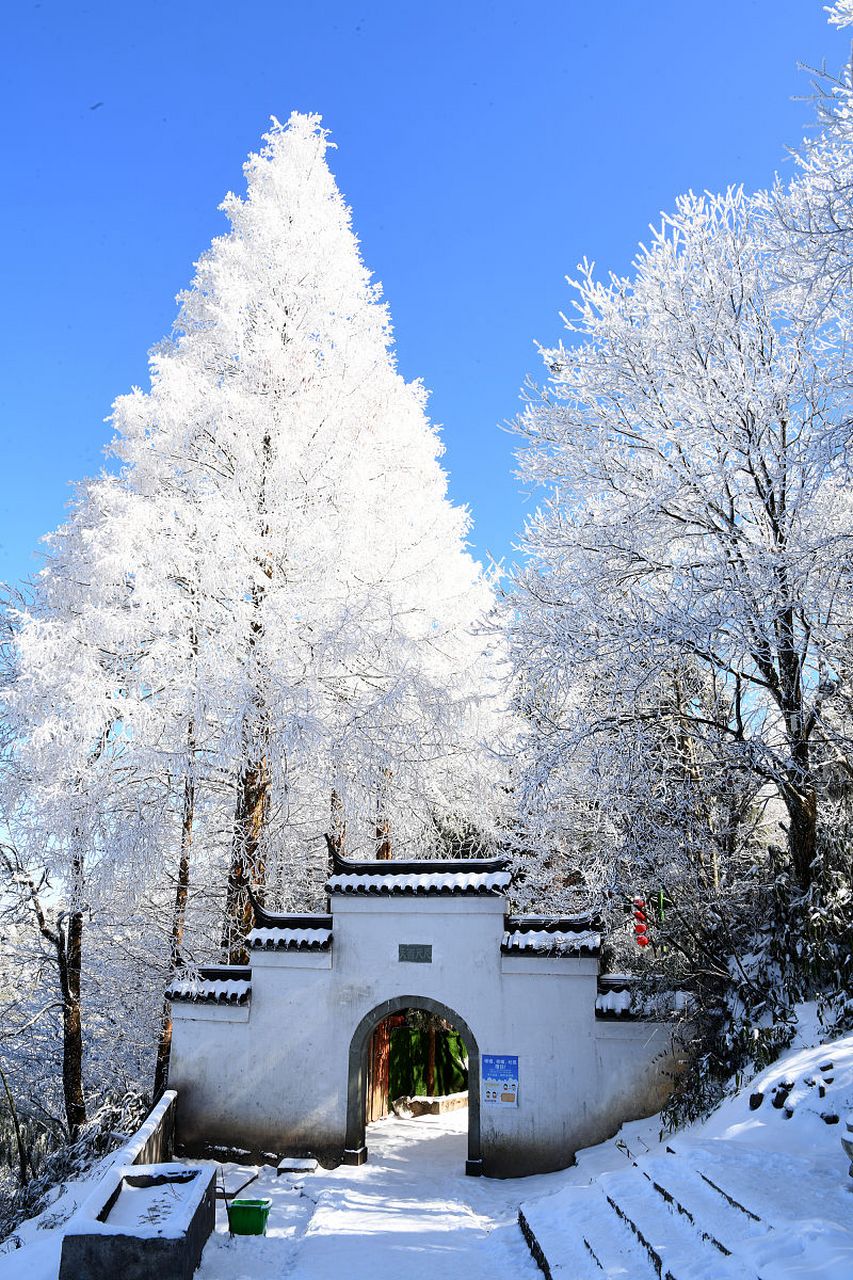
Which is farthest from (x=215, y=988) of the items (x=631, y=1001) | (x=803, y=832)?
(x=803, y=832)

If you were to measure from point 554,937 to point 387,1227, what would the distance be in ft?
14.1

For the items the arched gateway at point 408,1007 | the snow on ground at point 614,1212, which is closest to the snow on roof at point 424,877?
the arched gateway at point 408,1007

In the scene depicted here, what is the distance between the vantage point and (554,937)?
1253 centimetres

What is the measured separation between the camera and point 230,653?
490 inches

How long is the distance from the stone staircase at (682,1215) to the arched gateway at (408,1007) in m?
3.68

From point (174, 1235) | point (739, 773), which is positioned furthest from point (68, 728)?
point (739, 773)

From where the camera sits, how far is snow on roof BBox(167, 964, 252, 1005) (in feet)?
42.9

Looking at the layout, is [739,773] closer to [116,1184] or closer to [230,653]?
[230,653]

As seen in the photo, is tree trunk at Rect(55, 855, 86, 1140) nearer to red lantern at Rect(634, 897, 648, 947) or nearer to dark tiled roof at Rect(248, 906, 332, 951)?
dark tiled roof at Rect(248, 906, 332, 951)

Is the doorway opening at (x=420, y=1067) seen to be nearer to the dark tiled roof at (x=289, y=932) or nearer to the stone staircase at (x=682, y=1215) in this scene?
the dark tiled roof at (x=289, y=932)

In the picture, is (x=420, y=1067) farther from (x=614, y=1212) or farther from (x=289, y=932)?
(x=614, y=1212)

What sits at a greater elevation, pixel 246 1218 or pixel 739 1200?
pixel 739 1200

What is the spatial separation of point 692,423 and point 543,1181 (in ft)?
31.9

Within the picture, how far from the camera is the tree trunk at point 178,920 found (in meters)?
13.4
